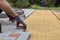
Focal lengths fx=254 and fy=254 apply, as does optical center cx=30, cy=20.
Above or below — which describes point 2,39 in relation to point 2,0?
below

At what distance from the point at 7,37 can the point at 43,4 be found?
43.9 ft

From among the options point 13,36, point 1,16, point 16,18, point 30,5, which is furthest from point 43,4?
point 13,36

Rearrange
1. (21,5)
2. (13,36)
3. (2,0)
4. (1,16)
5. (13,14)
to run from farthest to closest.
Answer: (21,5) < (1,16) < (13,14) < (2,0) < (13,36)

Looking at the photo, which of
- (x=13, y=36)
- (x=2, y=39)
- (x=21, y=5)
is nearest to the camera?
(x=2, y=39)

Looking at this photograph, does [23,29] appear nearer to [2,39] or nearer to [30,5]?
[2,39]

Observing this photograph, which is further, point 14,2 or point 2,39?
point 14,2

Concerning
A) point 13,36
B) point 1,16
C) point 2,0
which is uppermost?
point 2,0

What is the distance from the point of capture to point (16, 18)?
5.21 meters

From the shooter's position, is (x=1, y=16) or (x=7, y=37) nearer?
(x=7, y=37)

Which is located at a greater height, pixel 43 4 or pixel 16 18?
pixel 16 18

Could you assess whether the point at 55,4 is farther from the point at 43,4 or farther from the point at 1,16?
the point at 1,16

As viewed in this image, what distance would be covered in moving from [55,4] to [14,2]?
297 cm

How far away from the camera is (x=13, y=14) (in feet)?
16.9

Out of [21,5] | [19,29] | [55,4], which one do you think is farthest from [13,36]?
[55,4]
